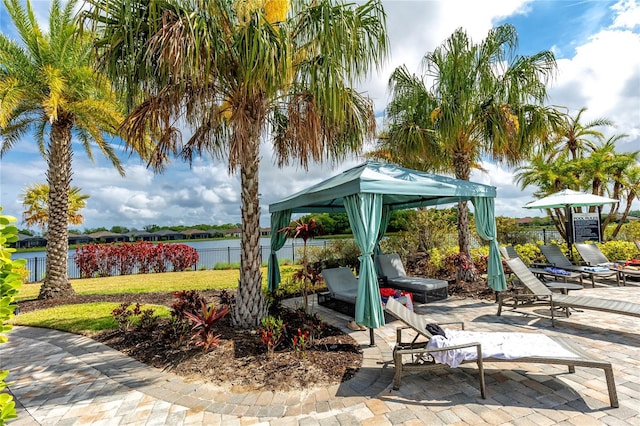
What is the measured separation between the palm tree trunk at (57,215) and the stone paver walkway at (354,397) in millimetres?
5764

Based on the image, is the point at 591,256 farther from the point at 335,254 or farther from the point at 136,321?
the point at 136,321

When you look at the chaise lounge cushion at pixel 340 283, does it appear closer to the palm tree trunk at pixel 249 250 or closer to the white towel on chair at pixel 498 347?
the palm tree trunk at pixel 249 250

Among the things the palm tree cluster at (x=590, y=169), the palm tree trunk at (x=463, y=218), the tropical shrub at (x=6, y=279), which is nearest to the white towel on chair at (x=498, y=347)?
the tropical shrub at (x=6, y=279)

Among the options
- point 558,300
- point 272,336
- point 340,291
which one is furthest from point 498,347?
point 340,291

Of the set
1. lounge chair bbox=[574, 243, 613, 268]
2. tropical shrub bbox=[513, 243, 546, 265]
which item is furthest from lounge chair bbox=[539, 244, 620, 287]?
tropical shrub bbox=[513, 243, 546, 265]

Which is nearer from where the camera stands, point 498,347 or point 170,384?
point 498,347

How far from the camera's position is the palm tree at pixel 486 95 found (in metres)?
8.15

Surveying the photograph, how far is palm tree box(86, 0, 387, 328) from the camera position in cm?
429

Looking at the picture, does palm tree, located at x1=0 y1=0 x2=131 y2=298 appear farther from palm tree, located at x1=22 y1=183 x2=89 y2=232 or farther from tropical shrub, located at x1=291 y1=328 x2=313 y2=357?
palm tree, located at x1=22 y1=183 x2=89 y2=232

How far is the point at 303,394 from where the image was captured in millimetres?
3490

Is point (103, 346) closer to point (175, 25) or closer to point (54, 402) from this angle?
point (54, 402)

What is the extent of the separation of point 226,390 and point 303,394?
3.05 feet

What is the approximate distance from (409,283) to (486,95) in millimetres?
5451

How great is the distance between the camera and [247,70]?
14.0 feet
